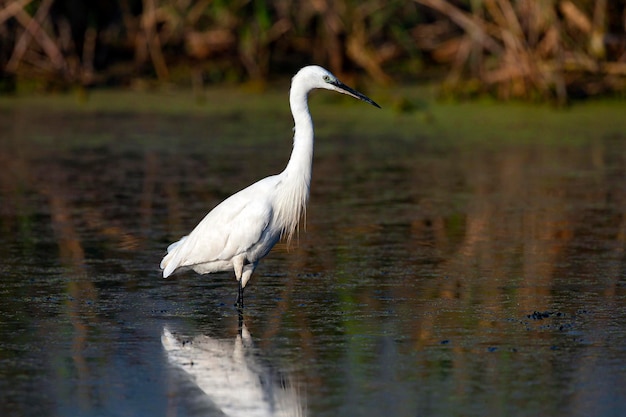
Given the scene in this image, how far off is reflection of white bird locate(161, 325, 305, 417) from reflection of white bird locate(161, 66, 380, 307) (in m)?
0.53

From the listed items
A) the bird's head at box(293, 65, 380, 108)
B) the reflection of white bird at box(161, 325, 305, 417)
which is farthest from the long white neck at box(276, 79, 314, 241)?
the reflection of white bird at box(161, 325, 305, 417)

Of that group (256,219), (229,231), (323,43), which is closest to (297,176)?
(256,219)

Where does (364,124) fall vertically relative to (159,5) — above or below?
below

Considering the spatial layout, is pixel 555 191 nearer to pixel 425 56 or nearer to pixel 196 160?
pixel 196 160

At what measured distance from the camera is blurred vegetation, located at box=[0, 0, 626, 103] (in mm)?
14289

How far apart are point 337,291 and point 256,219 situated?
775mm

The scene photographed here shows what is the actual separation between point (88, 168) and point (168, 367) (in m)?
6.14

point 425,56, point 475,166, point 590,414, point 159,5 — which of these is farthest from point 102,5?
point 590,414

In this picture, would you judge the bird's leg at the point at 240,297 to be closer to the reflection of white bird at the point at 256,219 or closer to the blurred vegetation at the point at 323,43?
the reflection of white bird at the point at 256,219

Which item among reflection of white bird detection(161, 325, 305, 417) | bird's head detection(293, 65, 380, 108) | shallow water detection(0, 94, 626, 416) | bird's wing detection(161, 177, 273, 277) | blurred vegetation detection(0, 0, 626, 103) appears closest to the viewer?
reflection of white bird detection(161, 325, 305, 417)

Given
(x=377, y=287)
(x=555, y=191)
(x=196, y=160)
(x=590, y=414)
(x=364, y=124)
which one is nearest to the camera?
(x=590, y=414)

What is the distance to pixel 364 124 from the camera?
13.4m

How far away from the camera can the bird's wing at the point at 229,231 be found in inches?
223

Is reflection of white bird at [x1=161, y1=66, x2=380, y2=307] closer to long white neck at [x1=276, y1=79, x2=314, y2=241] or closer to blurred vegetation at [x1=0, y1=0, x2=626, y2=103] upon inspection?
long white neck at [x1=276, y1=79, x2=314, y2=241]
